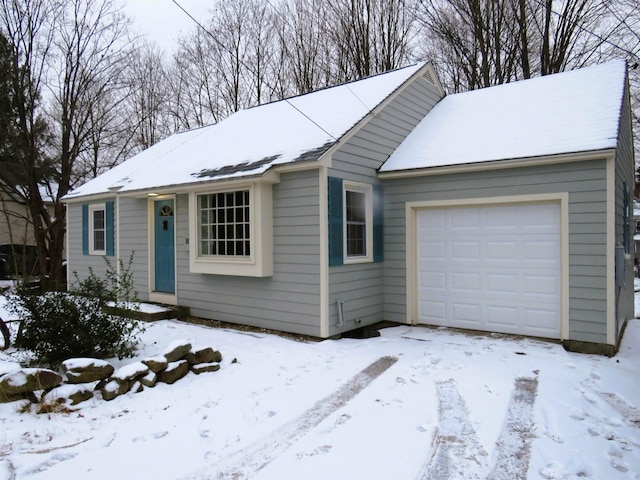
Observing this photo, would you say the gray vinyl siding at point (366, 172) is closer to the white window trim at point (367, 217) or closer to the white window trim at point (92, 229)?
the white window trim at point (367, 217)

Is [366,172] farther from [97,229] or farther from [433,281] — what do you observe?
[97,229]

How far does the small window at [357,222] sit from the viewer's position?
7.35 meters

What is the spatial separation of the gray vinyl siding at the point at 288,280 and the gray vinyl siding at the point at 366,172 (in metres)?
0.34

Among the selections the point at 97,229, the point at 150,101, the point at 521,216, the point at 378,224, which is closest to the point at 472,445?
the point at 521,216

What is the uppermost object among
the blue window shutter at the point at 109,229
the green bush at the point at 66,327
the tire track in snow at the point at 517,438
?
the blue window shutter at the point at 109,229

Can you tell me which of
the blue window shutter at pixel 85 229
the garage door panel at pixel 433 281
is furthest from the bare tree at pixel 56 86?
the garage door panel at pixel 433 281

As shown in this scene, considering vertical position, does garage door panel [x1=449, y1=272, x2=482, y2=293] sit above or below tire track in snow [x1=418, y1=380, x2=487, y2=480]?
above

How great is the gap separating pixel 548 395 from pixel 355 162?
170 inches

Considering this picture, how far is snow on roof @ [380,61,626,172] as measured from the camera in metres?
6.49

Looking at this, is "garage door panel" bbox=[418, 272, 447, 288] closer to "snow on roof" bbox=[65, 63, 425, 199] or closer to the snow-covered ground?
the snow-covered ground

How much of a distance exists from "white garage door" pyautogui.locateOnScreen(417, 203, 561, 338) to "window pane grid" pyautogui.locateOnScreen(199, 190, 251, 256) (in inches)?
116

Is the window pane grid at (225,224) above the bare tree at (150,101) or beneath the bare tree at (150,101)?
beneath

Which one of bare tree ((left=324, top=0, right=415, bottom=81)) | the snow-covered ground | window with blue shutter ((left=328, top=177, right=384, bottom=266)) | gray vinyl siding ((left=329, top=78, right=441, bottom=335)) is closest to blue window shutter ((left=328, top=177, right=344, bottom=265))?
window with blue shutter ((left=328, top=177, right=384, bottom=266))

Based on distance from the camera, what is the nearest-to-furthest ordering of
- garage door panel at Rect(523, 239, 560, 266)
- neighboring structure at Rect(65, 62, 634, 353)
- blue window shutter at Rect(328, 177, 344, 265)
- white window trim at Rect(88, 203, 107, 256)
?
neighboring structure at Rect(65, 62, 634, 353) < garage door panel at Rect(523, 239, 560, 266) < blue window shutter at Rect(328, 177, 344, 265) < white window trim at Rect(88, 203, 107, 256)
